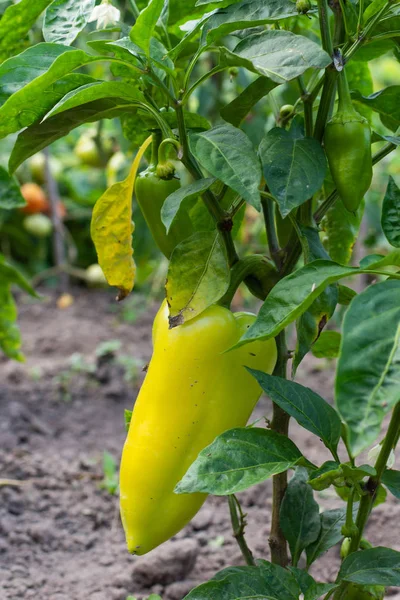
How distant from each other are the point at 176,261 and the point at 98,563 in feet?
2.55

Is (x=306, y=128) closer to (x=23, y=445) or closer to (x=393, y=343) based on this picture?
(x=393, y=343)

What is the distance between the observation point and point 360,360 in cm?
60

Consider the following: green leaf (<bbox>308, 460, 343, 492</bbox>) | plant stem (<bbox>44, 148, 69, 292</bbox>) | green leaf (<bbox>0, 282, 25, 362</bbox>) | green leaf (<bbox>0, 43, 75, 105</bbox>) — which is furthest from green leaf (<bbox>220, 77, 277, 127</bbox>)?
plant stem (<bbox>44, 148, 69, 292</bbox>)

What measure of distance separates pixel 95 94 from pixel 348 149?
0.93ft

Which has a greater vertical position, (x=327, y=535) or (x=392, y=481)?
(x=392, y=481)

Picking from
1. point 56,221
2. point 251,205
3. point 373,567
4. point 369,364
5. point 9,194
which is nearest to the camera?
point 369,364

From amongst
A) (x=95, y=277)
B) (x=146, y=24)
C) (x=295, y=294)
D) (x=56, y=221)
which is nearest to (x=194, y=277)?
(x=295, y=294)

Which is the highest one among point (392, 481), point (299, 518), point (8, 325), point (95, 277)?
point (392, 481)

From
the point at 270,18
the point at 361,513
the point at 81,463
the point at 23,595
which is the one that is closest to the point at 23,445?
the point at 81,463

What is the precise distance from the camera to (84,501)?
1.66 m

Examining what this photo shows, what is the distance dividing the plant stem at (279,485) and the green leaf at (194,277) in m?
0.14

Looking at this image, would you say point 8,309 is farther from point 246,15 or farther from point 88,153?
point 88,153

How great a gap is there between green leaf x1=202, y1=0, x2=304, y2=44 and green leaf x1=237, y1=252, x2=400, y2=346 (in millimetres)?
262

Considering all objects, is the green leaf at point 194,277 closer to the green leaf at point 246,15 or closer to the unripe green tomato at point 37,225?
the green leaf at point 246,15
